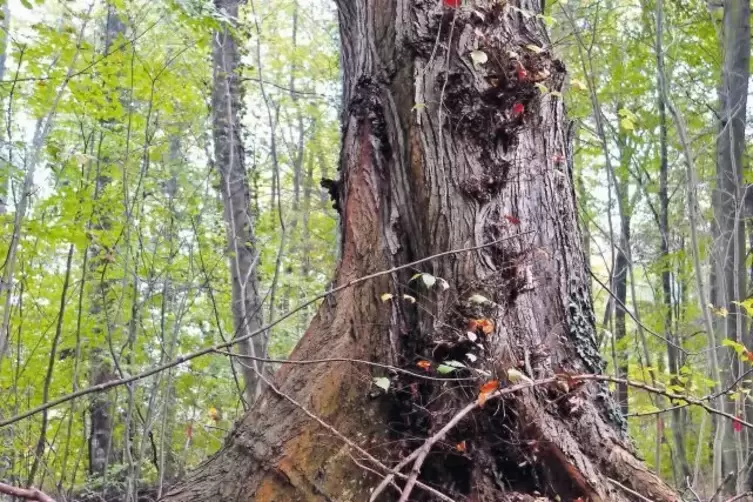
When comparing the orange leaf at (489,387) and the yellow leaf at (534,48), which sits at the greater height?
the yellow leaf at (534,48)

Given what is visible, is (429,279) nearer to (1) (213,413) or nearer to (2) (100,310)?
(1) (213,413)

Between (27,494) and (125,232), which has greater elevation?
(125,232)

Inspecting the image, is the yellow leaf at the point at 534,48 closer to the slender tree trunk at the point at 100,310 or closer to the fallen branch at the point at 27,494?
the fallen branch at the point at 27,494

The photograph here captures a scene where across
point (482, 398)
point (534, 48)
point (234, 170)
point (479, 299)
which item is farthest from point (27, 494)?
point (234, 170)

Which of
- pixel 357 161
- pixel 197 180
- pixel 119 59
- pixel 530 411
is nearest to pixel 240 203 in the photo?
pixel 197 180

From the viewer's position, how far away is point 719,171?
183 inches

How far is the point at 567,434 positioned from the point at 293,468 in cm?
94

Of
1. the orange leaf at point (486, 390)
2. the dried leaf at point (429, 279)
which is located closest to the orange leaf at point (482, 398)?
the orange leaf at point (486, 390)

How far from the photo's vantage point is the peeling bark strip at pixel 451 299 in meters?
2.01

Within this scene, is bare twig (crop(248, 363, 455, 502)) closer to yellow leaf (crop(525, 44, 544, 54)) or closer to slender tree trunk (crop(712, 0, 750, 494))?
yellow leaf (crop(525, 44, 544, 54))

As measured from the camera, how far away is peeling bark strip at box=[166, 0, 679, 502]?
2.01 m

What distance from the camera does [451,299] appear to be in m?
2.15

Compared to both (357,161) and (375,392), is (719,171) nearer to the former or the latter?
(357,161)

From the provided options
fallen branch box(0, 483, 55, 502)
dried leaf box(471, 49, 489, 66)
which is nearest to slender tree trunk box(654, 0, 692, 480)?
dried leaf box(471, 49, 489, 66)
